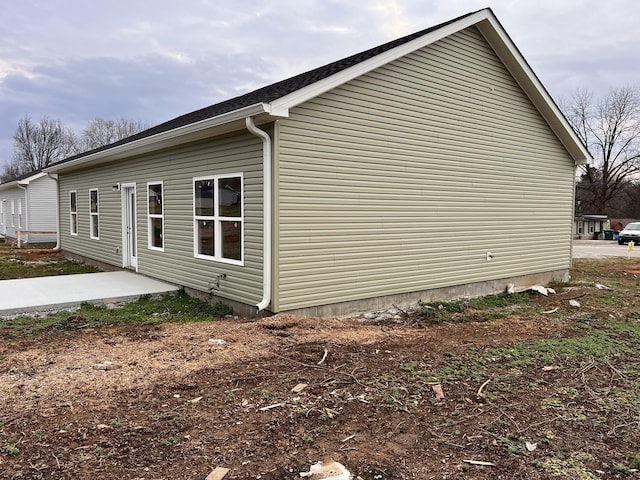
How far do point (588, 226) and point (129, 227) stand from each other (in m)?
43.5

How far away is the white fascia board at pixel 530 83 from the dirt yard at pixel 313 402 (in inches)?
227

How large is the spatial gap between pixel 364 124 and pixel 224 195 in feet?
8.48

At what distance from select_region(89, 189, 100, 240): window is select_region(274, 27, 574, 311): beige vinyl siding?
836 centimetres

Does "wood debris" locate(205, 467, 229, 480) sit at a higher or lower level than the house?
lower

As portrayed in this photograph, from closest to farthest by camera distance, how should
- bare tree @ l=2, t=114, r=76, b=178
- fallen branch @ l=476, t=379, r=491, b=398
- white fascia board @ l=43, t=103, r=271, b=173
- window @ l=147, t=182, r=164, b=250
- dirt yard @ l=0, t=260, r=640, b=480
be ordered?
dirt yard @ l=0, t=260, r=640, b=480
fallen branch @ l=476, t=379, r=491, b=398
white fascia board @ l=43, t=103, r=271, b=173
window @ l=147, t=182, r=164, b=250
bare tree @ l=2, t=114, r=76, b=178

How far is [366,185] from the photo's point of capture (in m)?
7.61

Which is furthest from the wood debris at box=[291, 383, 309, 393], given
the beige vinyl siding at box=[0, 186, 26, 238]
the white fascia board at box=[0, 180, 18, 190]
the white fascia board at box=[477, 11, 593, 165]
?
the beige vinyl siding at box=[0, 186, 26, 238]

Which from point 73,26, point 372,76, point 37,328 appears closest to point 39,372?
point 37,328

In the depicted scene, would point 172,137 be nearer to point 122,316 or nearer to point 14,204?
→ point 122,316

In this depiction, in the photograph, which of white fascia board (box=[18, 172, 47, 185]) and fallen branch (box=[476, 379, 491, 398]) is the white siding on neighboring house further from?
fallen branch (box=[476, 379, 491, 398])

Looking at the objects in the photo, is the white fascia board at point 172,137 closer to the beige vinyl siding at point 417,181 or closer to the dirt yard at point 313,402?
the beige vinyl siding at point 417,181

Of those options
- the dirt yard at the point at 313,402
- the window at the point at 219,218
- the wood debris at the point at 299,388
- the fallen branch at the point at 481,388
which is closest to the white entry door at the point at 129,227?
the window at the point at 219,218

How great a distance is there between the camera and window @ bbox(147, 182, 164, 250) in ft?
31.3

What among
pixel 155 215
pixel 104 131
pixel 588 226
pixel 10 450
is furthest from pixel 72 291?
pixel 104 131
